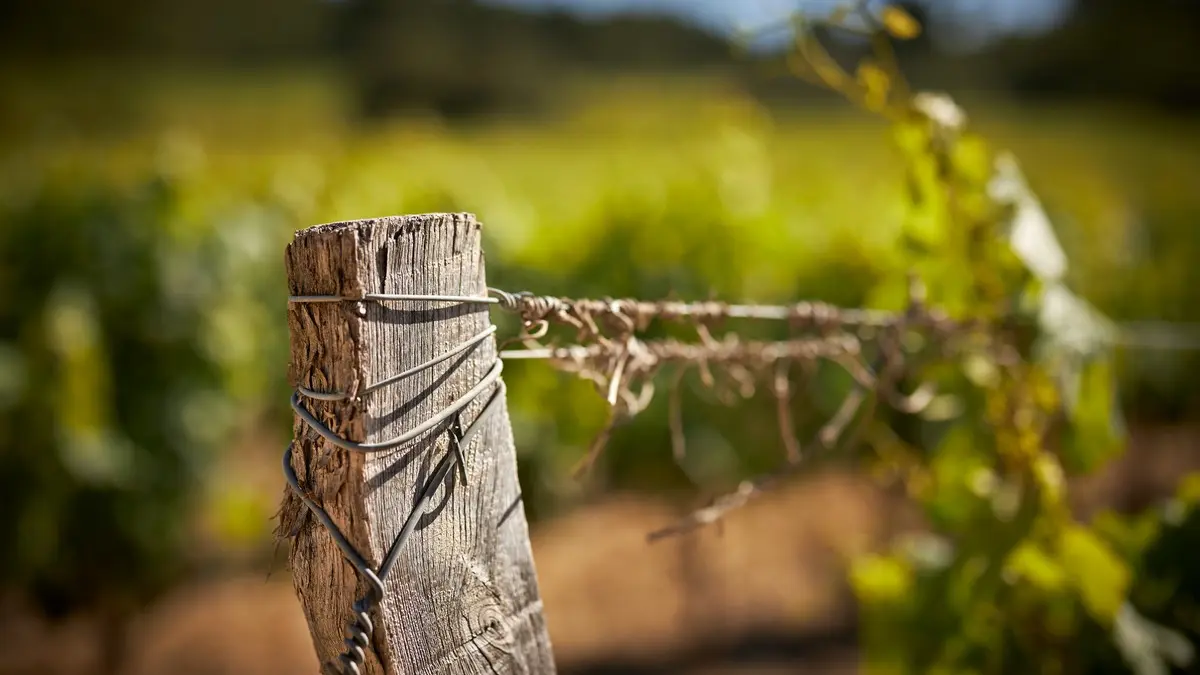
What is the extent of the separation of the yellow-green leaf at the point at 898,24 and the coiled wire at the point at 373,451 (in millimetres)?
973

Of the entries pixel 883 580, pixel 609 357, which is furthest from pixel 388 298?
pixel 883 580

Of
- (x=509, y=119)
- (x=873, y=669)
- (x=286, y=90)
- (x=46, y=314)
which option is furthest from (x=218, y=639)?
(x=286, y=90)

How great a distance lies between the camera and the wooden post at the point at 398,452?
66 centimetres

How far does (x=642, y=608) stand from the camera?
5.33m

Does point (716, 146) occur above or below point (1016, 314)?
above

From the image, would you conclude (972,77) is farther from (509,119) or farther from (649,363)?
(649,363)

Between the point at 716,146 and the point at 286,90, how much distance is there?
15288 millimetres

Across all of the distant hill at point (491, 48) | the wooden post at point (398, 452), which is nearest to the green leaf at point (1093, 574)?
the wooden post at point (398, 452)

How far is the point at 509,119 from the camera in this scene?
682 inches

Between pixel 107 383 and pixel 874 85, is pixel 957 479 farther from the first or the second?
pixel 107 383

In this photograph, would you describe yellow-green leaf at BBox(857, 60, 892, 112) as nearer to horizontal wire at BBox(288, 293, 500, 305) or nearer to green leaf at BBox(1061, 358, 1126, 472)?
green leaf at BBox(1061, 358, 1126, 472)

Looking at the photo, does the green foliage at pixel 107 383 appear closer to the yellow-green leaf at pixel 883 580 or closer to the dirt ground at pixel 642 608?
the dirt ground at pixel 642 608

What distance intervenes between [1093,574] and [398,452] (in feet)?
4.68

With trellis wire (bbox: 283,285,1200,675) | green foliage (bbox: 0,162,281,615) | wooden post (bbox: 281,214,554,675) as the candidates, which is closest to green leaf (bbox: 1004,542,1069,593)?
trellis wire (bbox: 283,285,1200,675)
